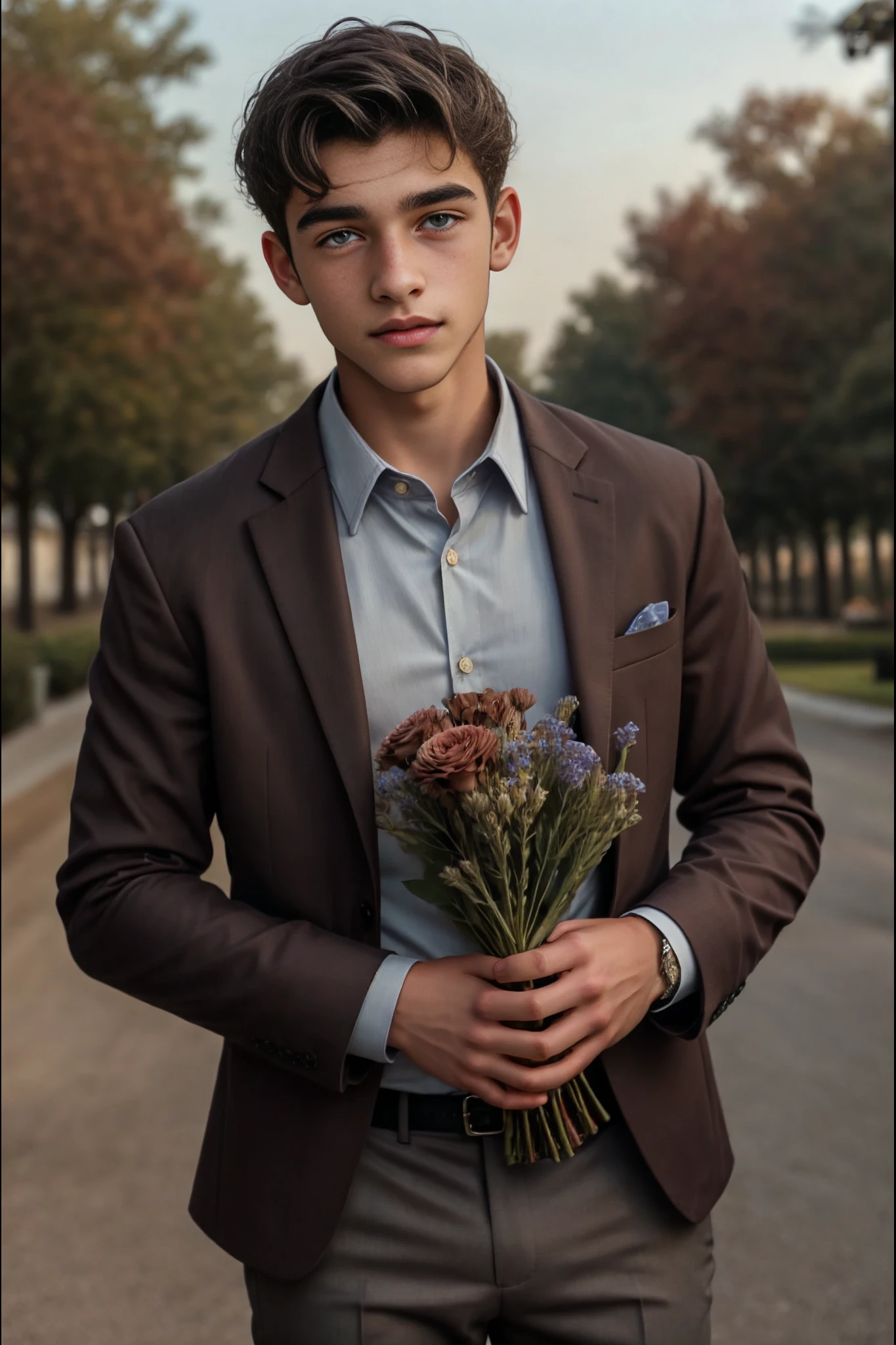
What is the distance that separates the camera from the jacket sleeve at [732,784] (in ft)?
7.17

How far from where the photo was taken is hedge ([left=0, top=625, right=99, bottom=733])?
18609 mm

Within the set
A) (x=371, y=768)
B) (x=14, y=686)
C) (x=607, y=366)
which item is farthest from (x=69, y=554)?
(x=371, y=768)

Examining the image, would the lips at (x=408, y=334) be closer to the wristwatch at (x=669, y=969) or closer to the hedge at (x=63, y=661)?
the wristwatch at (x=669, y=969)

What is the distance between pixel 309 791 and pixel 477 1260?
0.65 metres

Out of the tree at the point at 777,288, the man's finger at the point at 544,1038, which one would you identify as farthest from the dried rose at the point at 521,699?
the tree at the point at 777,288

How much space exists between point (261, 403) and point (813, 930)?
52.1 metres

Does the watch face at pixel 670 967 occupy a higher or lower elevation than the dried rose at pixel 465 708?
lower

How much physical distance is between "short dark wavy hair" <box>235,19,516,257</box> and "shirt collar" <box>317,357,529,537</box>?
10.3 inches

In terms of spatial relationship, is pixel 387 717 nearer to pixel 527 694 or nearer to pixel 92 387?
pixel 527 694

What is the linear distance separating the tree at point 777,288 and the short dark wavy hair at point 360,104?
26.3m

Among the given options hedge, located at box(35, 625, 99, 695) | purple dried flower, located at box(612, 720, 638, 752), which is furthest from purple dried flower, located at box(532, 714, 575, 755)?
hedge, located at box(35, 625, 99, 695)

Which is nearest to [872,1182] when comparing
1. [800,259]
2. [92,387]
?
[92,387]

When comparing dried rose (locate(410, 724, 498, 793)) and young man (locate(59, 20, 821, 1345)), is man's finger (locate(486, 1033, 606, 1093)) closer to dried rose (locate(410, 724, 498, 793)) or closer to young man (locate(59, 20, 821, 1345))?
young man (locate(59, 20, 821, 1345))

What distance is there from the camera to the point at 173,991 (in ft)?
6.87
